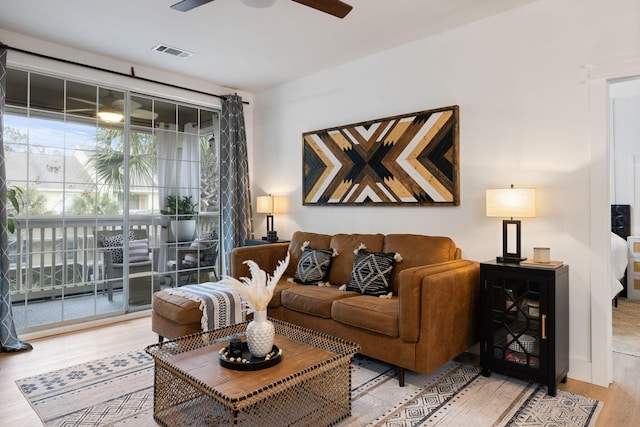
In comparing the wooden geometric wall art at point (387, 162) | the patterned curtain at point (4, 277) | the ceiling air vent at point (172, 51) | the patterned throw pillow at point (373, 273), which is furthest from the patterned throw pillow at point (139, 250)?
the patterned throw pillow at point (373, 273)

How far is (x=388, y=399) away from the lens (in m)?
2.44

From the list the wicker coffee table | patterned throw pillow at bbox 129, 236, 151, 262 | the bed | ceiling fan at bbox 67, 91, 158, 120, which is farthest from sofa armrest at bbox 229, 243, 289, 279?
the bed

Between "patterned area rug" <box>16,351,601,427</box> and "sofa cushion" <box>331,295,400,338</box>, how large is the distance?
14.4 inches

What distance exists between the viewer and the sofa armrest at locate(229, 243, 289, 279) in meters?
3.92

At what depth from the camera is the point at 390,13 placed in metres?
3.15

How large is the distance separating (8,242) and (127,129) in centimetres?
161

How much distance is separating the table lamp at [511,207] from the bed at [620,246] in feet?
6.53

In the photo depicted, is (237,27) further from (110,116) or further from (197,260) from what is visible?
(197,260)

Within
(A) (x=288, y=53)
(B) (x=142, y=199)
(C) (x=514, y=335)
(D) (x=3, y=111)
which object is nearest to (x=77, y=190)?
(B) (x=142, y=199)

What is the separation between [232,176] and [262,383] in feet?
11.5

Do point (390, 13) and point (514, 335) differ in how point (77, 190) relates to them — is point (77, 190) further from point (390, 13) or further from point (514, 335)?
point (514, 335)

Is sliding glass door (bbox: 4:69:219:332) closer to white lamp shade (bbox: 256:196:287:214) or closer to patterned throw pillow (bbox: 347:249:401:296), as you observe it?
white lamp shade (bbox: 256:196:287:214)

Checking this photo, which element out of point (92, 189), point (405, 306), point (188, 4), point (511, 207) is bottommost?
point (405, 306)

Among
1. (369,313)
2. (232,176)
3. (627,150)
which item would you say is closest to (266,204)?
(232,176)
